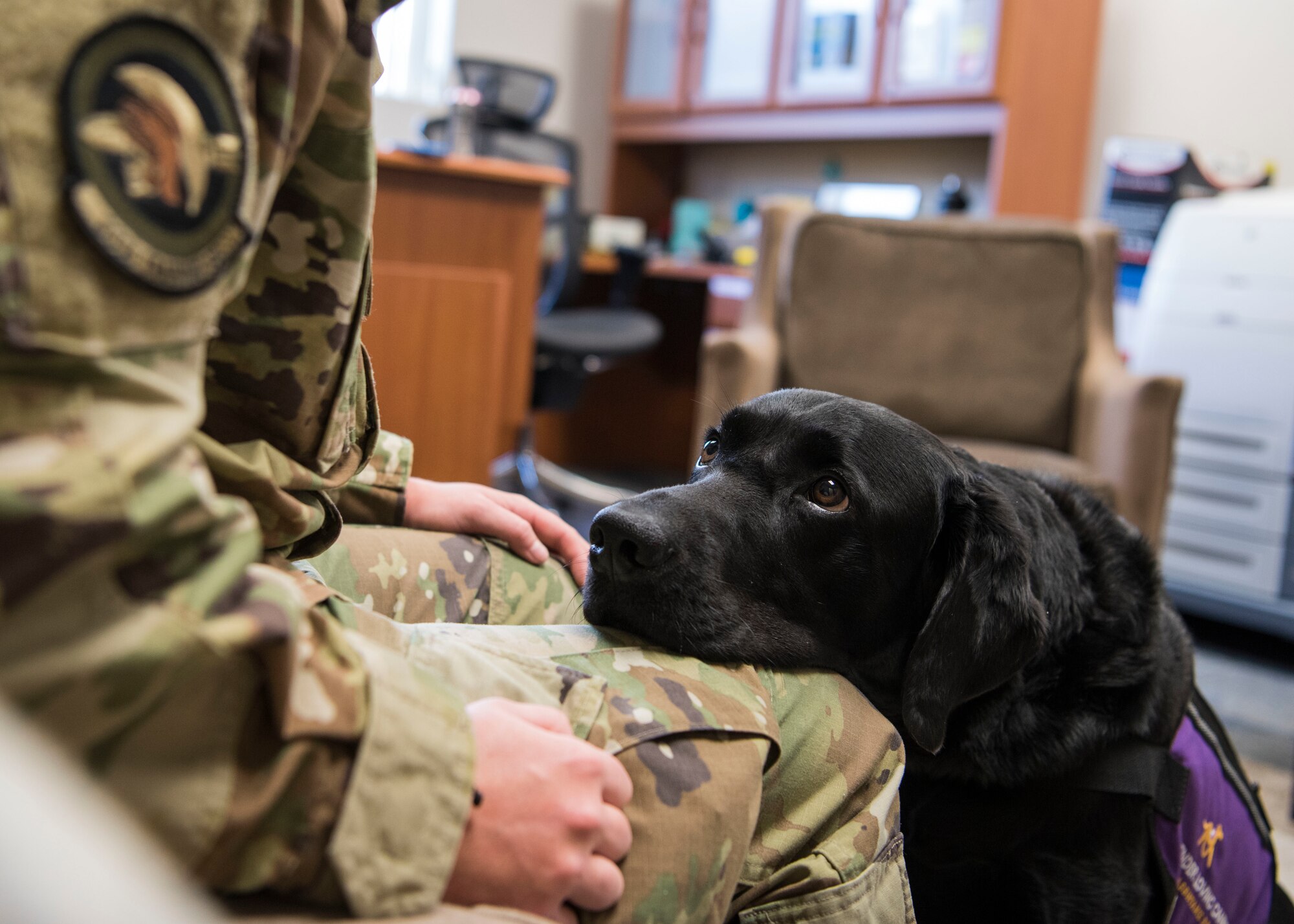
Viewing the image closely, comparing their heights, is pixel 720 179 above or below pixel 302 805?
above

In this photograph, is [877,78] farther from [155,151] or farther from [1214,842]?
[155,151]

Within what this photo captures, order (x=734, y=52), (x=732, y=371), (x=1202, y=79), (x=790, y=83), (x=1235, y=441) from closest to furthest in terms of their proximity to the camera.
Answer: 1. (x=732, y=371)
2. (x=1235, y=441)
3. (x=1202, y=79)
4. (x=790, y=83)
5. (x=734, y=52)

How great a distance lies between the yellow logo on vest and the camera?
1.06 m

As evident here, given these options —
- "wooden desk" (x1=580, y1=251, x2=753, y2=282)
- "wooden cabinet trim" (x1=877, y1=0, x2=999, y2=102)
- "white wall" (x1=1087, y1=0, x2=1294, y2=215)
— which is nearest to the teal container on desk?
"wooden desk" (x1=580, y1=251, x2=753, y2=282)

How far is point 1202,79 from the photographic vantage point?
13.2 feet

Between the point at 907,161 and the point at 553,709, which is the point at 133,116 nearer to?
the point at 553,709

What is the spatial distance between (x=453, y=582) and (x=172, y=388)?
521mm

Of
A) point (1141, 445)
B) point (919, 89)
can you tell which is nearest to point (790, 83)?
point (919, 89)

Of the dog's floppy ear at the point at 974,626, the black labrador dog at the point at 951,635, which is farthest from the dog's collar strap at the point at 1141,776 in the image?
the dog's floppy ear at the point at 974,626

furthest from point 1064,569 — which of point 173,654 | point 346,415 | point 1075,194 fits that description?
point 1075,194

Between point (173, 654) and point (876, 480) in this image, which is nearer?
point (173, 654)

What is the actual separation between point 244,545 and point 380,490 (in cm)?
52

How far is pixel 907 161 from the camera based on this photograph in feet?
16.5

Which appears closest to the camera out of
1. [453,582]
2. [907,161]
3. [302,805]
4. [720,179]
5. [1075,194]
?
[302,805]
